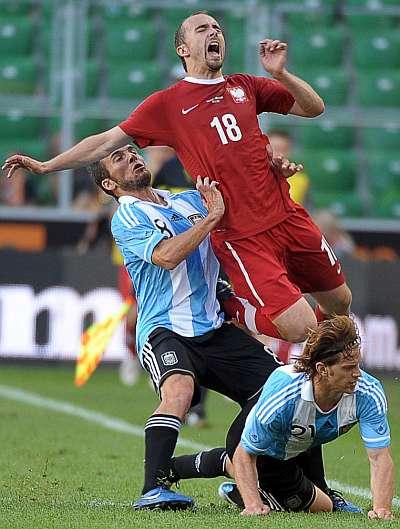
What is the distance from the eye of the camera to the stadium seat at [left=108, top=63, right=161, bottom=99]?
57.0 feet

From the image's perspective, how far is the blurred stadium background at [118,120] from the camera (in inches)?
580

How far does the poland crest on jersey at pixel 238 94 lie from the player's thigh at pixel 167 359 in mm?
1437

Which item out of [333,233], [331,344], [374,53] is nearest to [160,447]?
[331,344]

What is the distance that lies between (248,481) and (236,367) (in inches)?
34.9

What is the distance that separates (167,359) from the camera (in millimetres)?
7133

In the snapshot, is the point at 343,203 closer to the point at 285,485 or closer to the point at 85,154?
the point at 85,154

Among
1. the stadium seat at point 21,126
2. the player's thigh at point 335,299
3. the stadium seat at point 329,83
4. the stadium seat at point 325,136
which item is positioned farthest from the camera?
the stadium seat at point 329,83

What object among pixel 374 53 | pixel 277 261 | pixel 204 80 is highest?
pixel 374 53

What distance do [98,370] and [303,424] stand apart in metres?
8.82

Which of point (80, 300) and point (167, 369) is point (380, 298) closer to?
point (80, 300)

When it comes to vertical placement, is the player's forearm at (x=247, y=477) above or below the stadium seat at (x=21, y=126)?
below

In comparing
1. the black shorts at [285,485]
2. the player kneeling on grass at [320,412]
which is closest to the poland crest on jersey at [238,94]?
the player kneeling on grass at [320,412]

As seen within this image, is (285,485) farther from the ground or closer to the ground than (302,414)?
closer to the ground

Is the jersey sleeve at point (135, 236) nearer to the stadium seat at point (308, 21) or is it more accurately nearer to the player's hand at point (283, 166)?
the player's hand at point (283, 166)
